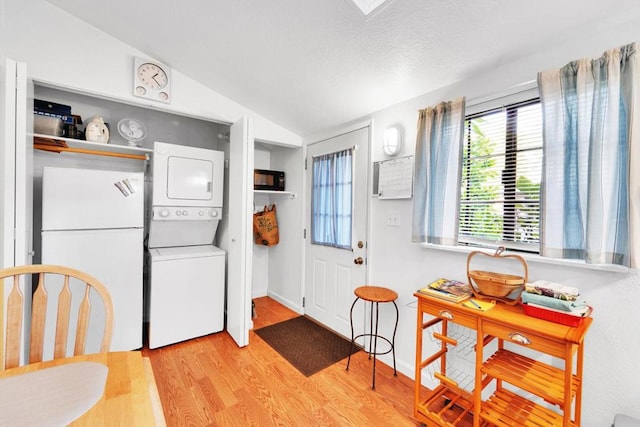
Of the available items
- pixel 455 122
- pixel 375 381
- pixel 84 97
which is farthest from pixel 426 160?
pixel 84 97

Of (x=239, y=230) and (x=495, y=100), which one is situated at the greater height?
(x=495, y=100)

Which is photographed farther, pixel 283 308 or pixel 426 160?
pixel 283 308

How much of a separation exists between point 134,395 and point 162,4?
217 centimetres

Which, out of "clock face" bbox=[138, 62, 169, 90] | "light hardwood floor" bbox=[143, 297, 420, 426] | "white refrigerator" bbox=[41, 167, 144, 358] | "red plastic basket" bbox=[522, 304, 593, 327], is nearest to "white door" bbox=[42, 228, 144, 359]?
"white refrigerator" bbox=[41, 167, 144, 358]

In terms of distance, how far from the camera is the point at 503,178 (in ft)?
5.18

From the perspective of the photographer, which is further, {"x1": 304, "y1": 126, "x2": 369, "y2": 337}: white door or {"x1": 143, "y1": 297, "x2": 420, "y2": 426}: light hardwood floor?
{"x1": 304, "y1": 126, "x2": 369, "y2": 337}: white door

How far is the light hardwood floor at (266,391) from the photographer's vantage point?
1612 mm

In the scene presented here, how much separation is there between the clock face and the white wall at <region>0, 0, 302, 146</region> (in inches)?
3.1

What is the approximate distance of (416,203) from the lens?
1843 mm

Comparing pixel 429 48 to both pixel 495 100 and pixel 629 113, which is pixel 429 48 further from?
pixel 629 113

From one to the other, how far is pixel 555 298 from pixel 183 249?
114 inches

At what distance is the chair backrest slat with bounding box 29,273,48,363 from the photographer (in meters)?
0.99

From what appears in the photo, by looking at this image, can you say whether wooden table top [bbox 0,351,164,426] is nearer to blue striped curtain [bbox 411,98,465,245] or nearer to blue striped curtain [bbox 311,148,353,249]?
blue striped curtain [bbox 411,98,465,245]

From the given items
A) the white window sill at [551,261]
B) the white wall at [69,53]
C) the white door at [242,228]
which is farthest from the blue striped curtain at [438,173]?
the white wall at [69,53]
